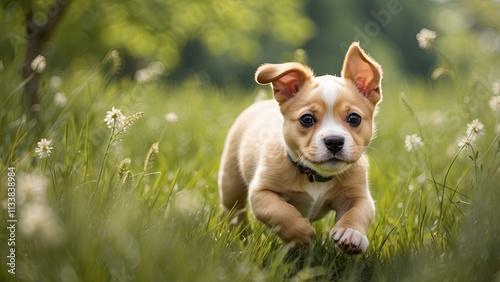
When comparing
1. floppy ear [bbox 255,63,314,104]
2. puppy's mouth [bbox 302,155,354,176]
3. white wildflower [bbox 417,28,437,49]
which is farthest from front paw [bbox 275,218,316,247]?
white wildflower [bbox 417,28,437,49]

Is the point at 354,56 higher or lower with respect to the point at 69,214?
higher

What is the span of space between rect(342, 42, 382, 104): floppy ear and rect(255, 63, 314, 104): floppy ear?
0.20m

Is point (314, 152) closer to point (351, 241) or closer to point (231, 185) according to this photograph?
point (351, 241)

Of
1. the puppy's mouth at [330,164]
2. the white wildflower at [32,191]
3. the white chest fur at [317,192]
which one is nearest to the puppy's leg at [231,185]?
the white chest fur at [317,192]

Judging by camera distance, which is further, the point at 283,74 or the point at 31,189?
the point at 283,74

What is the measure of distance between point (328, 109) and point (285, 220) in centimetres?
55

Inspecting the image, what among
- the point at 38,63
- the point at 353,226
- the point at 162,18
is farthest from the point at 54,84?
the point at 353,226

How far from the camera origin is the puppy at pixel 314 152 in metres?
2.92

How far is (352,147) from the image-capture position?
2893mm

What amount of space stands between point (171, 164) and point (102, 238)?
7.02 feet

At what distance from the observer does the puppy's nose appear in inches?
112

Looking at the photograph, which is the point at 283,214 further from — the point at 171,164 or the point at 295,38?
the point at 295,38

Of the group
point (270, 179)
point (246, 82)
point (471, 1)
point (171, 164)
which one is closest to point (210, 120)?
point (171, 164)

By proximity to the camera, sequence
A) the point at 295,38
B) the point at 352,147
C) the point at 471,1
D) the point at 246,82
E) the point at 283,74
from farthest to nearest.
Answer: the point at 246,82 → the point at 471,1 → the point at 295,38 → the point at 283,74 → the point at 352,147
